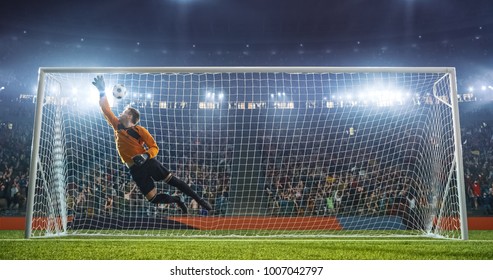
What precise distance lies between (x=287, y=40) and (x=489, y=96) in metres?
12.8

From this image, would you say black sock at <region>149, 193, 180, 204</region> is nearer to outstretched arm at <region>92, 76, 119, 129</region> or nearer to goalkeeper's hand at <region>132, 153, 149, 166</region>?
goalkeeper's hand at <region>132, 153, 149, 166</region>

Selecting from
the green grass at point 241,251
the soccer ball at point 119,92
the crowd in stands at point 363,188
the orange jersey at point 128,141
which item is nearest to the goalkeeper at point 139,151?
the orange jersey at point 128,141

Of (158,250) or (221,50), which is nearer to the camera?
(158,250)

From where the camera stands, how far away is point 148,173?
6520 millimetres

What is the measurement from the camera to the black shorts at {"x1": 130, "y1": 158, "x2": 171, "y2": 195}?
6.49m

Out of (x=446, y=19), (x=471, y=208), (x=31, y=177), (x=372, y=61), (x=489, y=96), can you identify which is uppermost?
(x=446, y=19)

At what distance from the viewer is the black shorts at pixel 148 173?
6492 mm

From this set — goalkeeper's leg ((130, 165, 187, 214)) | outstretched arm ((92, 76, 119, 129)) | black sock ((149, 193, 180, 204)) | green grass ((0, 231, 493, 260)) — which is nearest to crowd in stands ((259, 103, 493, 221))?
green grass ((0, 231, 493, 260))

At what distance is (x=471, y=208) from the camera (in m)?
12.7

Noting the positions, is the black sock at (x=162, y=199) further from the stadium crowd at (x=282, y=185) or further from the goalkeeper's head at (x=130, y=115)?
the stadium crowd at (x=282, y=185)

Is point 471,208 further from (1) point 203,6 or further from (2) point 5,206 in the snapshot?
(1) point 203,6

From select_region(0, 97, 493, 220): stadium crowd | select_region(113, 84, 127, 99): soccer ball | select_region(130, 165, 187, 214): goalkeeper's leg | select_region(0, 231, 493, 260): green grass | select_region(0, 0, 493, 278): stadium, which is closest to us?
select_region(0, 231, 493, 260): green grass
